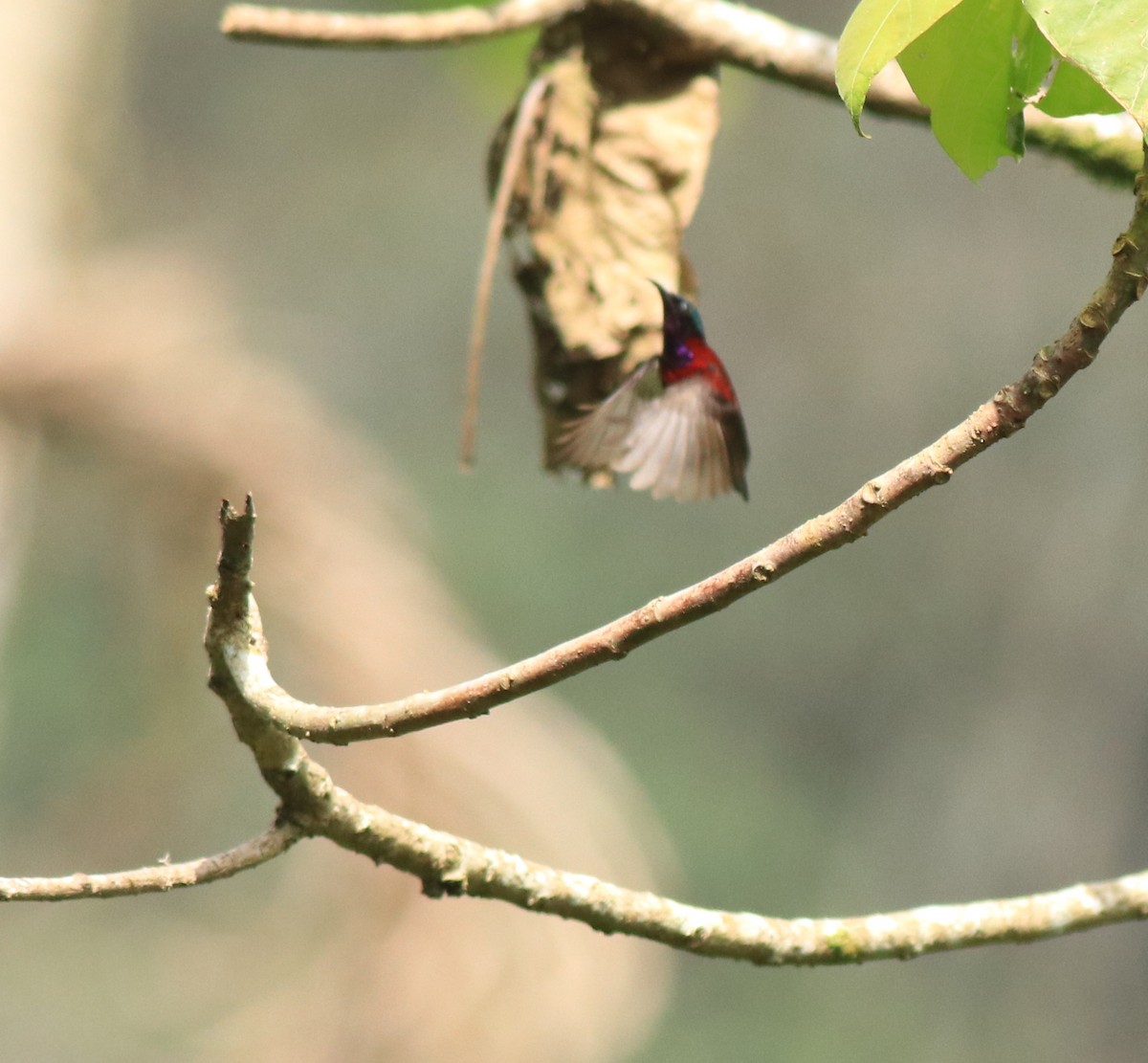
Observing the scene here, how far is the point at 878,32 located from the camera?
2.00 ft

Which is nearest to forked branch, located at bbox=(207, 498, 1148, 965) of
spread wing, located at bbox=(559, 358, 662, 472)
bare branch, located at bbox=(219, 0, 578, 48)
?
spread wing, located at bbox=(559, 358, 662, 472)

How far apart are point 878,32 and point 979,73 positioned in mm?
125

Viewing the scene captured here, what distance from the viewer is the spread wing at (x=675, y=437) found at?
49.9 inches

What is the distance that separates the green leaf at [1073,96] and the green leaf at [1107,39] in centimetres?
15

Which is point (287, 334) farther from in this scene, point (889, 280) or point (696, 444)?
point (696, 444)

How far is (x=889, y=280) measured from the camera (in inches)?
261

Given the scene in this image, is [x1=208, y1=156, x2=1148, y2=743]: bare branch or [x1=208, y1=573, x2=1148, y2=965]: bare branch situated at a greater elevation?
[x1=208, y1=156, x2=1148, y2=743]: bare branch

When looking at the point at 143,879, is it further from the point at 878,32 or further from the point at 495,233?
the point at 495,233

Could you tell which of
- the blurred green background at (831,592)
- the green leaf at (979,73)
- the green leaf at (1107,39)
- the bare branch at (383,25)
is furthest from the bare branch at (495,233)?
the blurred green background at (831,592)

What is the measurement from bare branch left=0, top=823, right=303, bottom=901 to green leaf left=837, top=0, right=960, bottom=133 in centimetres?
55

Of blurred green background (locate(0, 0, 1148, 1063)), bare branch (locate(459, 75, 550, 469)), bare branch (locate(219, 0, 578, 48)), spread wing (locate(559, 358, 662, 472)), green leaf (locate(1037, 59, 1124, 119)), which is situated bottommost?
blurred green background (locate(0, 0, 1148, 1063))

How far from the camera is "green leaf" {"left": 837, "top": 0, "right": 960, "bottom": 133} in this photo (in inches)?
23.7

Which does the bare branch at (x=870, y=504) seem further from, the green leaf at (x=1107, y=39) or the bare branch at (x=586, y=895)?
the bare branch at (x=586, y=895)

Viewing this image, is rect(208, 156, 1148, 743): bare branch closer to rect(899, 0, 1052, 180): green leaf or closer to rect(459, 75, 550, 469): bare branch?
rect(899, 0, 1052, 180): green leaf
